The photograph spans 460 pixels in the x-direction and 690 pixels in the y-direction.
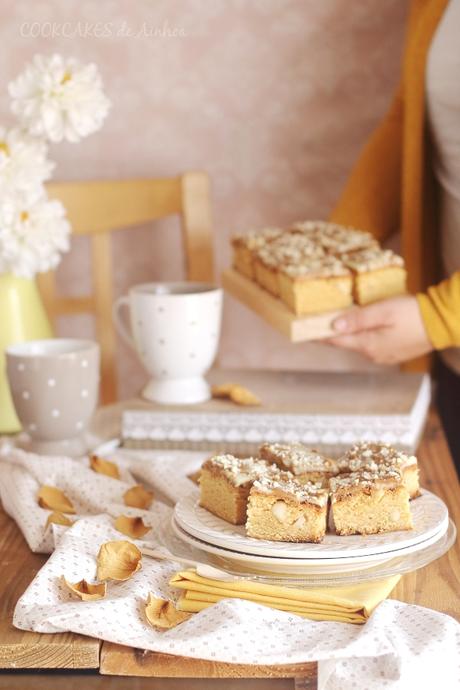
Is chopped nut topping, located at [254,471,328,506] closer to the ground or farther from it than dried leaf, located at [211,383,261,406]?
farther from it

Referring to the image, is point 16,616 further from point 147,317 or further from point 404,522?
point 147,317

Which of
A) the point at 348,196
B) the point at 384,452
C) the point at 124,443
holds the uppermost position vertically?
the point at 348,196

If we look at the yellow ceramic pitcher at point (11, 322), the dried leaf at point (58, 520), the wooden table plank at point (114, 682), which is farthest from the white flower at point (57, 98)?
the wooden table plank at point (114, 682)

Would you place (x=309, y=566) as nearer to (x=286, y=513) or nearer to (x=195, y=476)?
(x=286, y=513)

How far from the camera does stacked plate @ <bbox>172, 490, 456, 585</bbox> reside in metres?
0.85

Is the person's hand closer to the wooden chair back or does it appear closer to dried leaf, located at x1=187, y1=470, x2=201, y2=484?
dried leaf, located at x1=187, y1=470, x2=201, y2=484

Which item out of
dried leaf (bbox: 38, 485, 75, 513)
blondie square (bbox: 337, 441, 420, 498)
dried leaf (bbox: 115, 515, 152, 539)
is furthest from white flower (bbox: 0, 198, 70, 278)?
blondie square (bbox: 337, 441, 420, 498)

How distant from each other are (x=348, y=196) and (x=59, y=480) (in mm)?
882

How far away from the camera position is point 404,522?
0.89 meters

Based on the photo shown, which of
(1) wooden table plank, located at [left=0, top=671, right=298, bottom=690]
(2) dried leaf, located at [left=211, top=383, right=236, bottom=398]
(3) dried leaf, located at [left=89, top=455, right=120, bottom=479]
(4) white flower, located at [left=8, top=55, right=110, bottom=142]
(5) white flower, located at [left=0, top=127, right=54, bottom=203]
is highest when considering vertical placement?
(4) white flower, located at [left=8, top=55, right=110, bottom=142]

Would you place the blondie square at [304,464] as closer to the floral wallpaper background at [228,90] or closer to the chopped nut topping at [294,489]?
the chopped nut topping at [294,489]

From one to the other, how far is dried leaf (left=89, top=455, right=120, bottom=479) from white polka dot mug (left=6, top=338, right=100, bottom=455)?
0.10 metres

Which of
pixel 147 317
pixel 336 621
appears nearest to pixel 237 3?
pixel 147 317

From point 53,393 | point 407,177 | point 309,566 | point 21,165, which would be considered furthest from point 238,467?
point 407,177
